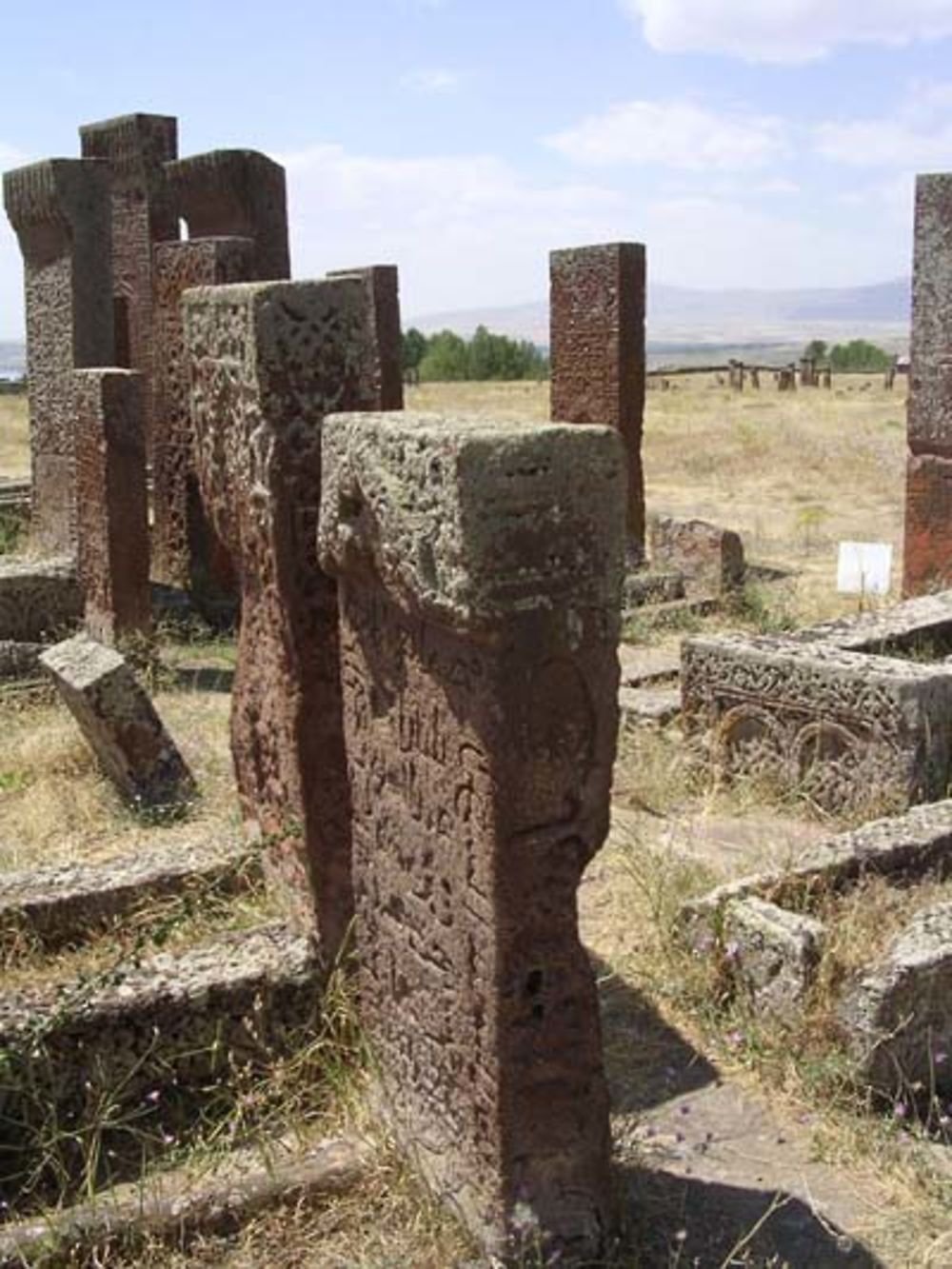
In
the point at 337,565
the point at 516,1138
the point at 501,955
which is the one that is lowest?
the point at 516,1138

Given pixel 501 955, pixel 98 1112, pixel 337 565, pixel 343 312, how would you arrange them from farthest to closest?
pixel 343 312, pixel 98 1112, pixel 337 565, pixel 501 955

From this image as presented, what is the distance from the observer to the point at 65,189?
10.1 metres

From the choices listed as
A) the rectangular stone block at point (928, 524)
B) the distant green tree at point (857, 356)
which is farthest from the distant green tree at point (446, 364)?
the rectangular stone block at point (928, 524)

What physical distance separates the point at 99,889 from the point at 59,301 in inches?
270

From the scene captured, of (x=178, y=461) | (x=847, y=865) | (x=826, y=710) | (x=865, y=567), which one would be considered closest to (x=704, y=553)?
(x=865, y=567)

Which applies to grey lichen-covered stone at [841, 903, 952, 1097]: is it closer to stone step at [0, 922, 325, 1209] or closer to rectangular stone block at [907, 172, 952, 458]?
stone step at [0, 922, 325, 1209]

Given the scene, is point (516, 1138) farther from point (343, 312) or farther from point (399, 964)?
point (343, 312)

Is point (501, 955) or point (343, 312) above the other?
point (343, 312)

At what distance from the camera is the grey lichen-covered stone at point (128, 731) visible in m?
6.07

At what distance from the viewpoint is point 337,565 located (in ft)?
10.8

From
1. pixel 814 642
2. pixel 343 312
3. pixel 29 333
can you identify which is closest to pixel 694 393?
pixel 29 333

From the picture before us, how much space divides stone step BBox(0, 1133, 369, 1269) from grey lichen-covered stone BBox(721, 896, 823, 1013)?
1.30 m

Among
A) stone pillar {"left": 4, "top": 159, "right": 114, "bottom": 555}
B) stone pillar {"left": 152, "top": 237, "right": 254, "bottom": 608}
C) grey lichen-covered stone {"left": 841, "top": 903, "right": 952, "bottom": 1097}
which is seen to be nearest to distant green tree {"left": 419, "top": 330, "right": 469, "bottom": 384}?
stone pillar {"left": 4, "top": 159, "right": 114, "bottom": 555}

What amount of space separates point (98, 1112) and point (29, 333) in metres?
8.39
